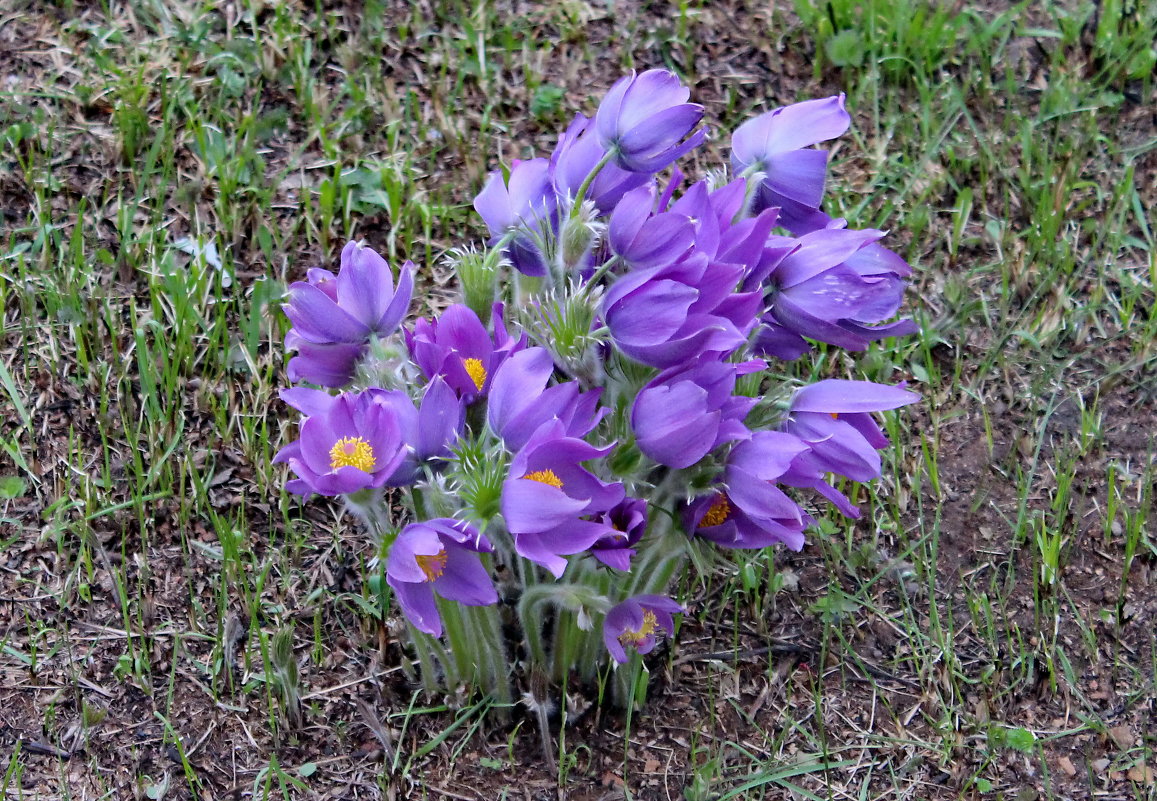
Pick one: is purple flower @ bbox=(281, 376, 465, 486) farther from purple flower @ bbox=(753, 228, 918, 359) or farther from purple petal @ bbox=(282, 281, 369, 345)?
purple flower @ bbox=(753, 228, 918, 359)

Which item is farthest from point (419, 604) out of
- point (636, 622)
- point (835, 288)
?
point (835, 288)

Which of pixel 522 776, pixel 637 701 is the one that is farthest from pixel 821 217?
pixel 522 776

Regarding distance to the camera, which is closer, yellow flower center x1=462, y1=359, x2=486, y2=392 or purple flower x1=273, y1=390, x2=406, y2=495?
purple flower x1=273, y1=390, x2=406, y2=495

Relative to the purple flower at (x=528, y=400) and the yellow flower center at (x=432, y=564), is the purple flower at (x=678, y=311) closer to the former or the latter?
the purple flower at (x=528, y=400)

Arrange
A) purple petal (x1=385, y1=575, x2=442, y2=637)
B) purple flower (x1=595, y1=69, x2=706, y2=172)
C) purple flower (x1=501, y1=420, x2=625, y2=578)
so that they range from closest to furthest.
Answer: purple flower (x1=501, y1=420, x2=625, y2=578)
purple petal (x1=385, y1=575, x2=442, y2=637)
purple flower (x1=595, y1=69, x2=706, y2=172)

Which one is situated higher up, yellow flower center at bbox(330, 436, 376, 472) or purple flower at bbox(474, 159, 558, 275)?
purple flower at bbox(474, 159, 558, 275)

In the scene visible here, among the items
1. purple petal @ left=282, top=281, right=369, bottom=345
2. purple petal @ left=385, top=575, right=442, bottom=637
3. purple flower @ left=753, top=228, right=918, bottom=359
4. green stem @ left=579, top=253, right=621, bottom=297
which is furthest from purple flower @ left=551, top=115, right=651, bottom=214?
purple petal @ left=385, top=575, right=442, bottom=637

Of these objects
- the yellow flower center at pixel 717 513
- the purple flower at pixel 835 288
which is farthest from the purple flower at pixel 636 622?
the purple flower at pixel 835 288

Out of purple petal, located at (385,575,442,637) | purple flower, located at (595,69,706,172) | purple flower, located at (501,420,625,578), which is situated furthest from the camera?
purple flower, located at (595,69,706,172)

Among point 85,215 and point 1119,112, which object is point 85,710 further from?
point 1119,112
